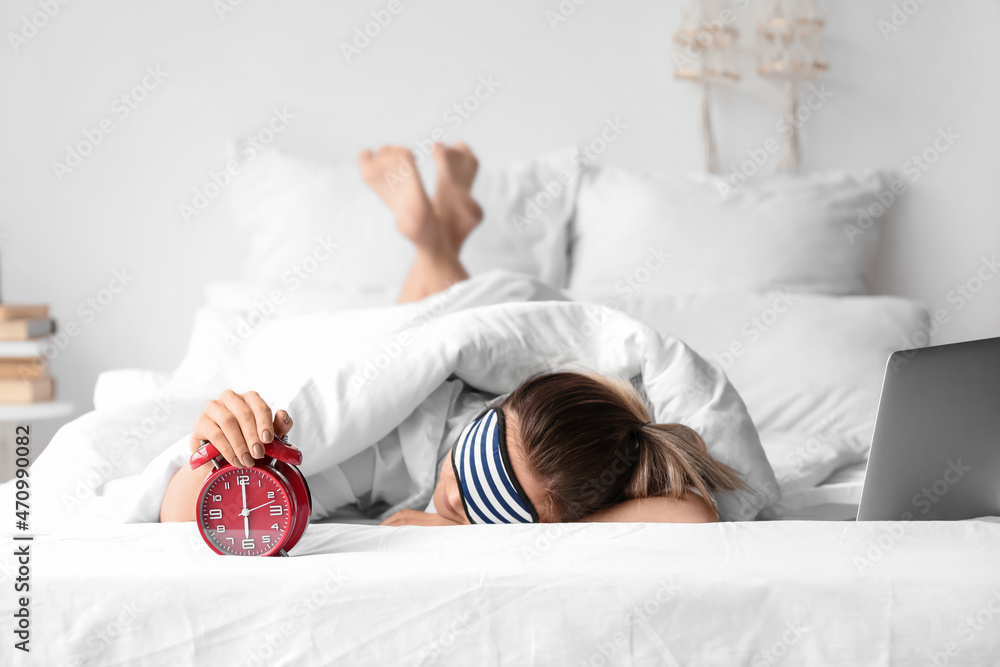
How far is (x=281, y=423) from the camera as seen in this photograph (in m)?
0.68

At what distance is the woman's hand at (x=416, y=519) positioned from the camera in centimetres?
92

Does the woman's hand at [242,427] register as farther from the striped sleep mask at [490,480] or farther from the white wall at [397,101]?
the white wall at [397,101]

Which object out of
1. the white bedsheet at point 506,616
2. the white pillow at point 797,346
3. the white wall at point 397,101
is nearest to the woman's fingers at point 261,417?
the white bedsheet at point 506,616

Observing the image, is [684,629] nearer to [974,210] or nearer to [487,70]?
[487,70]

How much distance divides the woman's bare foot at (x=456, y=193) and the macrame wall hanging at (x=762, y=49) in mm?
634

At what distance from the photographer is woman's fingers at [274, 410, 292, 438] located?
68 cm

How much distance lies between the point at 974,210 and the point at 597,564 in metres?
1.92

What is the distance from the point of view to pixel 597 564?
25.0 inches

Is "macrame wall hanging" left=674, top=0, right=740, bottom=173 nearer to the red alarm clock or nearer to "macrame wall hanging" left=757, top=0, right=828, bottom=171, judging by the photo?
"macrame wall hanging" left=757, top=0, right=828, bottom=171

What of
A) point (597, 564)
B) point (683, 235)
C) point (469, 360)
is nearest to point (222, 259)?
point (683, 235)

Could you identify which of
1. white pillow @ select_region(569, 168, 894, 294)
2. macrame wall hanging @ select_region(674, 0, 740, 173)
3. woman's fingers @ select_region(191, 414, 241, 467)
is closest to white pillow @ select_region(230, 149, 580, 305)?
white pillow @ select_region(569, 168, 894, 294)

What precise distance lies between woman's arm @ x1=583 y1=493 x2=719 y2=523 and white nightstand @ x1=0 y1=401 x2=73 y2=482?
1388 mm

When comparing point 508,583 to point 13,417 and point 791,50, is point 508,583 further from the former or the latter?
point 791,50

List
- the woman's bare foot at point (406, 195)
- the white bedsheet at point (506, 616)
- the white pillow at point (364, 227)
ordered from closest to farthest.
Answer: the white bedsheet at point (506, 616)
the woman's bare foot at point (406, 195)
the white pillow at point (364, 227)
